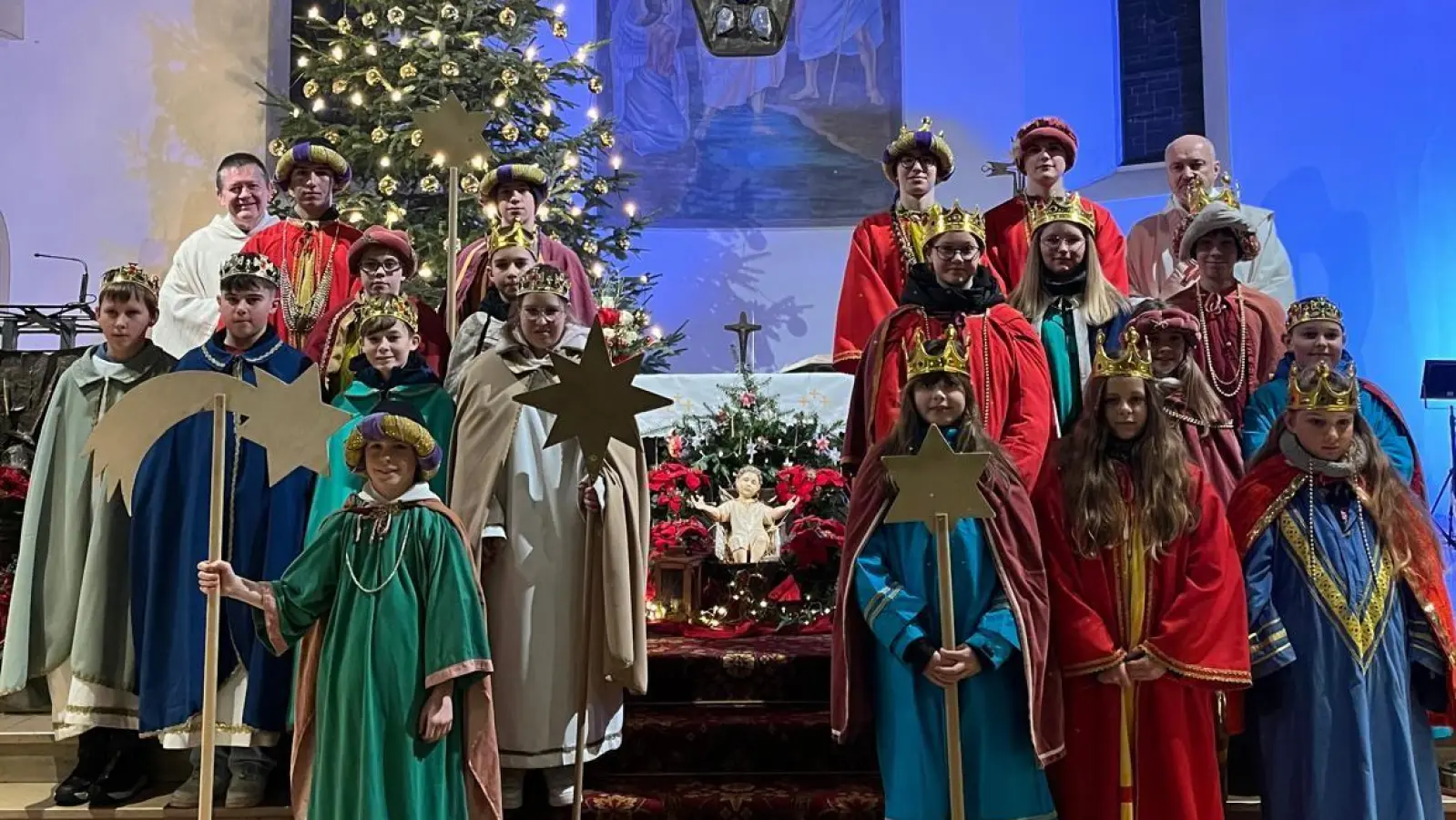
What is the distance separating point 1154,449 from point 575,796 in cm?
210

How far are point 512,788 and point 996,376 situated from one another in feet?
7.20

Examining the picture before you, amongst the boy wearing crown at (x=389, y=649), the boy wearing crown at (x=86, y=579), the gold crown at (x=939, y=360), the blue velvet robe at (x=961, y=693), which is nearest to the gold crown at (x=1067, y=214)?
the gold crown at (x=939, y=360)

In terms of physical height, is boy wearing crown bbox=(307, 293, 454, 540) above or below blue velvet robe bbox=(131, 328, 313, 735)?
above

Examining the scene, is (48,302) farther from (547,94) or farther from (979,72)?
(979,72)

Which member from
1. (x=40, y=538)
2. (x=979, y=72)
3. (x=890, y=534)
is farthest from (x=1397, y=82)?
(x=40, y=538)

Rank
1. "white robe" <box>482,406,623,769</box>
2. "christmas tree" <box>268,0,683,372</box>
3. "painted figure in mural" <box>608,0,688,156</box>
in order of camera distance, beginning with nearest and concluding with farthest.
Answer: "white robe" <box>482,406,623,769</box>
"christmas tree" <box>268,0,683,372</box>
"painted figure in mural" <box>608,0,688,156</box>

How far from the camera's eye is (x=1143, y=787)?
372 cm

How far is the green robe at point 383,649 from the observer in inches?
144

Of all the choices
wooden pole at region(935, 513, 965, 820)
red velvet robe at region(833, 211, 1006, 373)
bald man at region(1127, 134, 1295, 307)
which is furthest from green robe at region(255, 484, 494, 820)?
bald man at region(1127, 134, 1295, 307)

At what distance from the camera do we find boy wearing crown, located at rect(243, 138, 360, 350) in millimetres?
5797

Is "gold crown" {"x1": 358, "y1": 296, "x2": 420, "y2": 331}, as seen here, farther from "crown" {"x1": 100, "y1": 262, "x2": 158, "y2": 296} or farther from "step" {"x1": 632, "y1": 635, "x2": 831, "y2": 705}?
"step" {"x1": 632, "y1": 635, "x2": 831, "y2": 705}

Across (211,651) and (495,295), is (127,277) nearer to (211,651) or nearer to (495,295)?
(495,295)

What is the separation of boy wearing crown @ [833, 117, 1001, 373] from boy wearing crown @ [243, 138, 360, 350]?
229 centimetres

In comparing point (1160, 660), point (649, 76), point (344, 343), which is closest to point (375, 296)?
point (344, 343)
